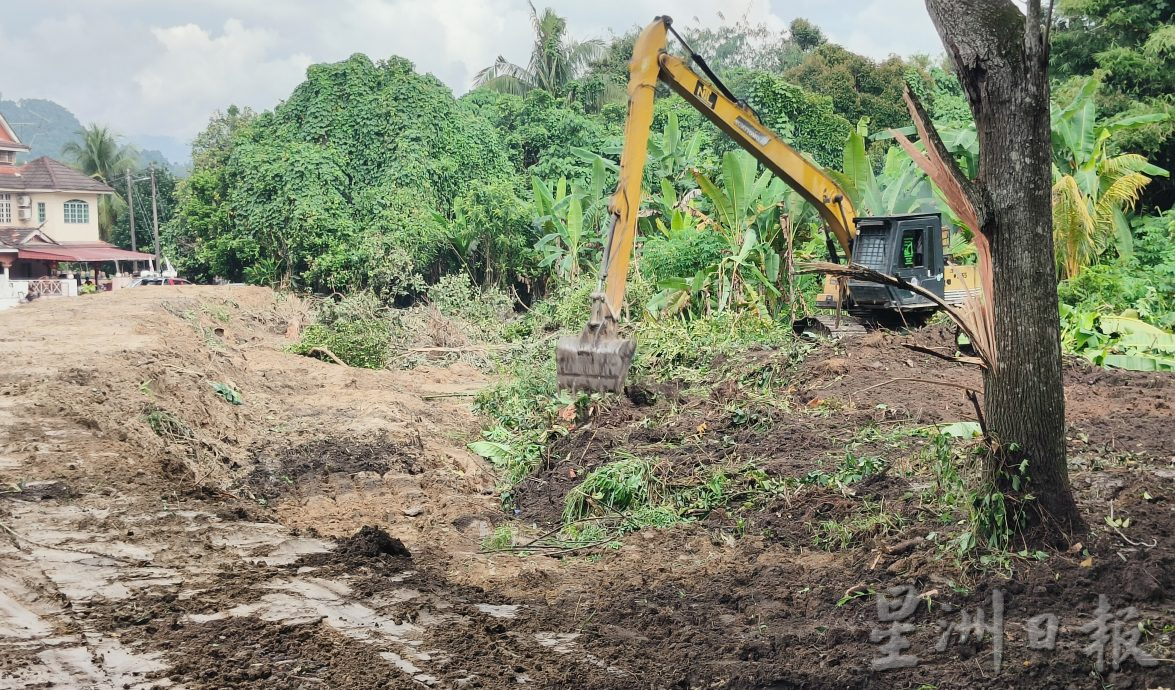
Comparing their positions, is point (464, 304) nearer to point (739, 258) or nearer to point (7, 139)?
point (739, 258)

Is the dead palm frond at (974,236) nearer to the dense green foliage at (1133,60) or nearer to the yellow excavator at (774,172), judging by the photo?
the yellow excavator at (774,172)

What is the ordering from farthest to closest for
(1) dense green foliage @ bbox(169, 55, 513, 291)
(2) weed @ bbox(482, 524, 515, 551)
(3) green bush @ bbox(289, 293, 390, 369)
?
1. (1) dense green foliage @ bbox(169, 55, 513, 291)
2. (3) green bush @ bbox(289, 293, 390, 369)
3. (2) weed @ bbox(482, 524, 515, 551)

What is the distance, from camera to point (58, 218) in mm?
45938

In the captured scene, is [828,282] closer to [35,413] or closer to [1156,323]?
[1156,323]

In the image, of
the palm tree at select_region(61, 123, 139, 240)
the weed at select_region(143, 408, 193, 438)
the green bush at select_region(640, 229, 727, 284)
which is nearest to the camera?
the weed at select_region(143, 408, 193, 438)

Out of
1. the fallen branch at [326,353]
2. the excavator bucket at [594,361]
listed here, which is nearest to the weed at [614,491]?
the excavator bucket at [594,361]

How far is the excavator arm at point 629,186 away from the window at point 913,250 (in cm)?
212

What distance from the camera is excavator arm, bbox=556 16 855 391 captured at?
936 centimetres

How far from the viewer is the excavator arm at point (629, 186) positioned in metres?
9.36

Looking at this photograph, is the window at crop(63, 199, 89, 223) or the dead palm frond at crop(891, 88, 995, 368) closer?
the dead palm frond at crop(891, 88, 995, 368)

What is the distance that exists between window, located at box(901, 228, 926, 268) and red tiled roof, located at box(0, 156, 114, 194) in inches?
1733

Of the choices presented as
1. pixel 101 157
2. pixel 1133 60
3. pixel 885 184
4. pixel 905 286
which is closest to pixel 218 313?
pixel 885 184

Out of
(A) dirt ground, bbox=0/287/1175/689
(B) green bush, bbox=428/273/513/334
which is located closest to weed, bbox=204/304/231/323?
(B) green bush, bbox=428/273/513/334

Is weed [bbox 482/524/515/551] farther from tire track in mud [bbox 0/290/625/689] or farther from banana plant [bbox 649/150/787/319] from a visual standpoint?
banana plant [bbox 649/150/787/319]
